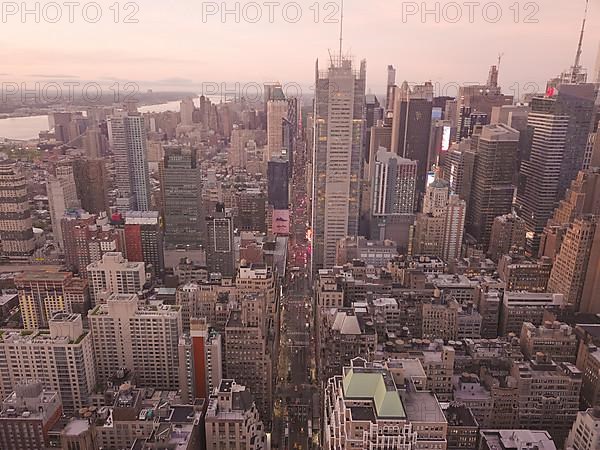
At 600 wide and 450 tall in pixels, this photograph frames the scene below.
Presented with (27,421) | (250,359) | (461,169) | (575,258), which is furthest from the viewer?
(461,169)

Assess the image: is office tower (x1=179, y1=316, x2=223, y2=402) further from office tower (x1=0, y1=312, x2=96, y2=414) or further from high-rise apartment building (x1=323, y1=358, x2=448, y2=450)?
high-rise apartment building (x1=323, y1=358, x2=448, y2=450)

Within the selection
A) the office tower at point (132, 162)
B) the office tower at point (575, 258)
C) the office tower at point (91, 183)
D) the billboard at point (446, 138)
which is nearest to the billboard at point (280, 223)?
the office tower at point (132, 162)

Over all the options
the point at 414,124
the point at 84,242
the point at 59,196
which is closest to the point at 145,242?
the point at 84,242

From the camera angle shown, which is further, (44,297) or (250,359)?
(44,297)

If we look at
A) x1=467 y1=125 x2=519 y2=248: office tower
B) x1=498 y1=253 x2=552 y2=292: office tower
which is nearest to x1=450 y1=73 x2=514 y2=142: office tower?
x1=467 y1=125 x2=519 y2=248: office tower

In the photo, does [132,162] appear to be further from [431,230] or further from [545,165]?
[545,165]

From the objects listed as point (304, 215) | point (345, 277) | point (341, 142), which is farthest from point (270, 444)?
point (304, 215)
